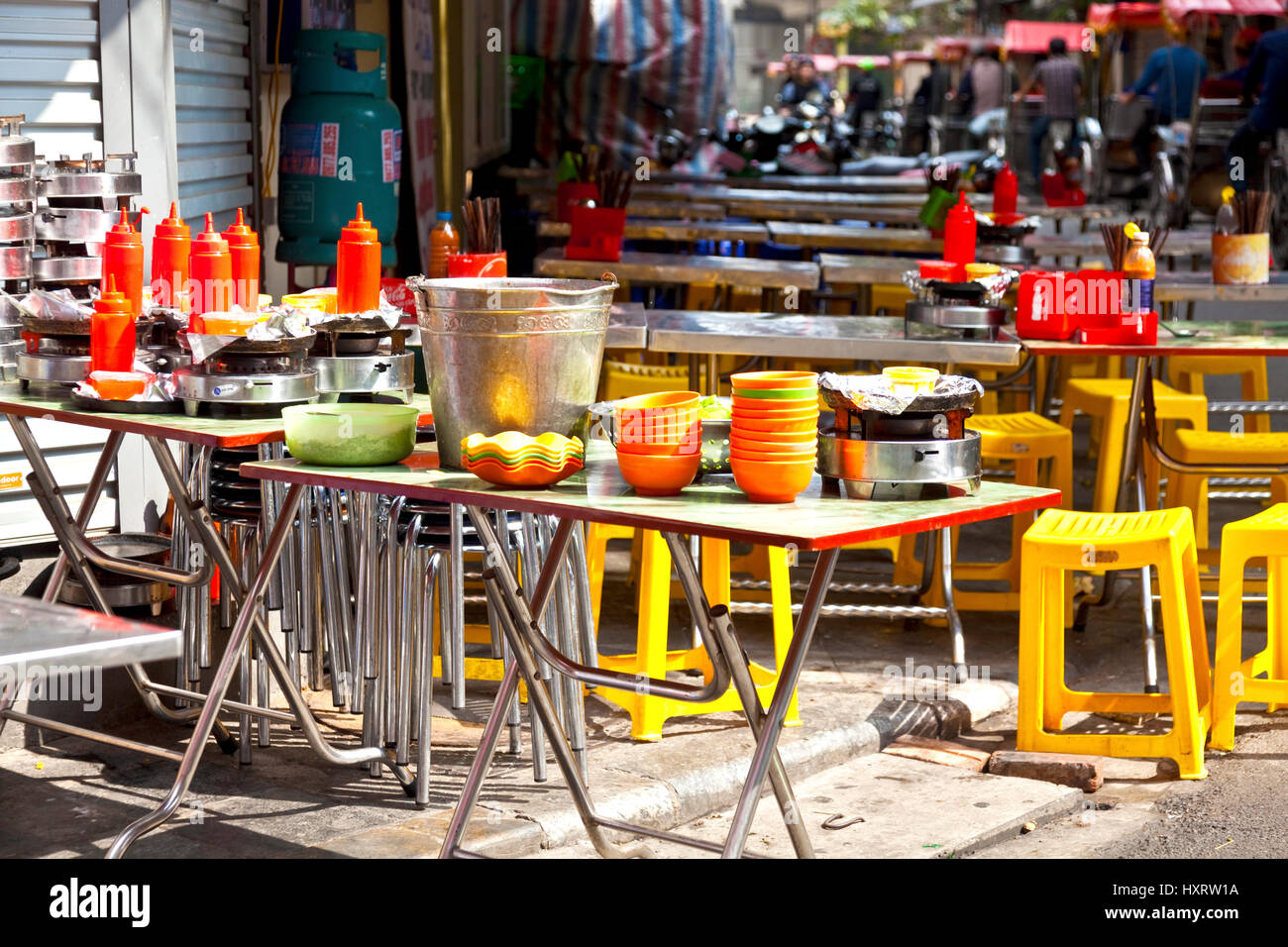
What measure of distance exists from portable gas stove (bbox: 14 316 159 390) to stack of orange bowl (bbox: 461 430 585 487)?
132 centimetres

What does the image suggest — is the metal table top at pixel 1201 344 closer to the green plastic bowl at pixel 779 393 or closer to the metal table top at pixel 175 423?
the metal table top at pixel 175 423

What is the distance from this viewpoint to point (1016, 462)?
6.01m

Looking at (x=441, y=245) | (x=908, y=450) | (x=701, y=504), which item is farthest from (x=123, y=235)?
(x=908, y=450)

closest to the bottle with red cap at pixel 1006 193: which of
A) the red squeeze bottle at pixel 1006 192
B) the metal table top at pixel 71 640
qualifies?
the red squeeze bottle at pixel 1006 192

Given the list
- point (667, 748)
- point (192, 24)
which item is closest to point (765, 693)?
point (667, 748)

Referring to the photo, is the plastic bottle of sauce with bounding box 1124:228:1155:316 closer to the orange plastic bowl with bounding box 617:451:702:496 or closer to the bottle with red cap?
the bottle with red cap

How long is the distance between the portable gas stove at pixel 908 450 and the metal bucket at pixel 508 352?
492 mm

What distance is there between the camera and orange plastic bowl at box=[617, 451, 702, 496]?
321 cm

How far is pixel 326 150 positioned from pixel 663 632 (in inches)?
121

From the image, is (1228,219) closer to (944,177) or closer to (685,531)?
(944,177)

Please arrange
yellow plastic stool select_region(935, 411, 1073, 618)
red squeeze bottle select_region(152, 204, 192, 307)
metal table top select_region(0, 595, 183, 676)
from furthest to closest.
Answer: yellow plastic stool select_region(935, 411, 1073, 618)
red squeeze bottle select_region(152, 204, 192, 307)
metal table top select_region(0, 595, 183, 676)

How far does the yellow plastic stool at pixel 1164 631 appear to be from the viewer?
4.55 metres

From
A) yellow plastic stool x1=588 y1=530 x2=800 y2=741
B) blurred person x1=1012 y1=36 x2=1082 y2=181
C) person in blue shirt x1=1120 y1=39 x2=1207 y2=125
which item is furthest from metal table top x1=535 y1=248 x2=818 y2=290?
blurred person x1=1012 y1=36 x2=1082 y2=181
